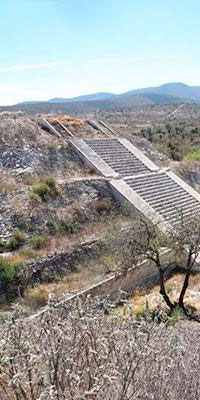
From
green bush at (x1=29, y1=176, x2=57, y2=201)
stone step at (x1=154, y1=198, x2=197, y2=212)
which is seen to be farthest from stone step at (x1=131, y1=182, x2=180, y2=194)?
green bush at (x1=29, y1=176, x2=57, y2=201)

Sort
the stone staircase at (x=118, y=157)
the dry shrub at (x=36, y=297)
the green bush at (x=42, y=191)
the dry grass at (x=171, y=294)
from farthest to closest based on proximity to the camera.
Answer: the stone staircase at (x=118, y=157)
the green bush at (x=42, y=191)
the dry grass at (x=171, y=294)
the dry shrub at (x=36, y=297)

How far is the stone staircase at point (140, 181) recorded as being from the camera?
64.1 ft

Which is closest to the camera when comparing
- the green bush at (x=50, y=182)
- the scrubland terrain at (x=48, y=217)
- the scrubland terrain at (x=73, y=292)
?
the scrubland terrain at (x=73, y=292)

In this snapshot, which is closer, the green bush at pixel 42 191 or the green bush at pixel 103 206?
the green bush at pixel 42 191

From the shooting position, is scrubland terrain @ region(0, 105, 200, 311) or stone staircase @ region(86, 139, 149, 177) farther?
stone staircase @ region(86, 139, 149, 177)

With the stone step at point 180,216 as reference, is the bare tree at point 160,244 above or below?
above

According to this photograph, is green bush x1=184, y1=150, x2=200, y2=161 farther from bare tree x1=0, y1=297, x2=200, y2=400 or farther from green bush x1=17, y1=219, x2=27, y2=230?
bare tree x1=0, y1=297, x2=200, y2=400

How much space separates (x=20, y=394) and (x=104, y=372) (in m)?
0.87

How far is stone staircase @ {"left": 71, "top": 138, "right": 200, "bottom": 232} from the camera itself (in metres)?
19.5

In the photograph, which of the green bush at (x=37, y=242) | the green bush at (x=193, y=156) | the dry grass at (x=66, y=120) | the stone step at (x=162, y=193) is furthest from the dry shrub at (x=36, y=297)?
the green bush at (x=193, y=156)

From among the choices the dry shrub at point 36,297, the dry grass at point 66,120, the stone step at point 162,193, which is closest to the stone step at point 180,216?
the stone step at point 162,193

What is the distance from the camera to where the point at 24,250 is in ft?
48.9

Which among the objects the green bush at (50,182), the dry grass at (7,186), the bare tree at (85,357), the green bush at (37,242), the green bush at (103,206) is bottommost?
the green bush at (103,206)

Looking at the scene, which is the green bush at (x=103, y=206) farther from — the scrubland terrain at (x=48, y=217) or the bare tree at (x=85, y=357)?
the bare tree at (x=85, y=357)
